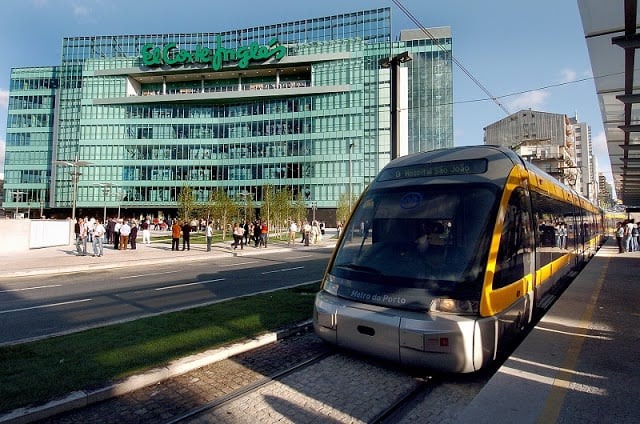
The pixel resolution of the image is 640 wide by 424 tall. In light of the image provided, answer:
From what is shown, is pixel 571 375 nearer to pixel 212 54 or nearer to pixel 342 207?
pixel 342 207

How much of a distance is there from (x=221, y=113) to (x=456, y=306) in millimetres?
76067

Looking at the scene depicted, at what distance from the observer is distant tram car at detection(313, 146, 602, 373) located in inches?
172

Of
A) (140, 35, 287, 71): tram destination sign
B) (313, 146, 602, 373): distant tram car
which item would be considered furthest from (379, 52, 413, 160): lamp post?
(140, 35, 287, 71): tram destination sign

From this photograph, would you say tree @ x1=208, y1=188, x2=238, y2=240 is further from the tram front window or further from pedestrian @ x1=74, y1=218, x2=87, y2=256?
the tram front window

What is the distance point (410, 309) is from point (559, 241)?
614 cm

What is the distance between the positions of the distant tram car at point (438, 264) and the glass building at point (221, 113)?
60.7 m

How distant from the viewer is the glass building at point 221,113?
6819cm

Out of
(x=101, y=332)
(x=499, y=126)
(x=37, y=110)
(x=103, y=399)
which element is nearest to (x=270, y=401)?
(x=103, y=399)

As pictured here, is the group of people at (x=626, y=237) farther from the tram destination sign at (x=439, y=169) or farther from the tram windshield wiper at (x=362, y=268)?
the tram windshield wiper at (x=362, y=268)

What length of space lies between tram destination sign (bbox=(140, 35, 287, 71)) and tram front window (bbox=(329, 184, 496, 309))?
70629mm

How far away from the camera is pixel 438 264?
4.79 metres

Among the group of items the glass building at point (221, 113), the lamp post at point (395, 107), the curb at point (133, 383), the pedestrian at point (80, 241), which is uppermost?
the glass building at point (221, 113)

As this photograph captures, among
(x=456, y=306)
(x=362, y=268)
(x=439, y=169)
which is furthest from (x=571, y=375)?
(x=439, y=169)

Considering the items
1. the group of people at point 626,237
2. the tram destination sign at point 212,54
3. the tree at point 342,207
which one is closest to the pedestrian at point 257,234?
the group of people at point 626,237
